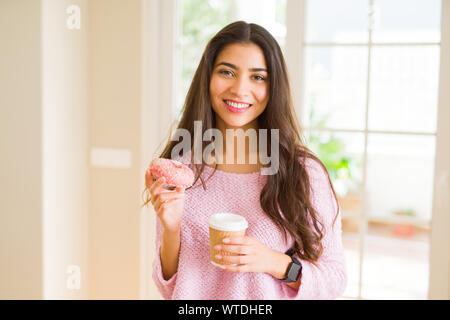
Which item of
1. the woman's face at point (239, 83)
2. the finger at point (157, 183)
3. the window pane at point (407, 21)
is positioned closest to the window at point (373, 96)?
the window pane at point (407, 21)

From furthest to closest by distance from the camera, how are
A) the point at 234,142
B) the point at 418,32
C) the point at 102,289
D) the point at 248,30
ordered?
the point at 102,289
the point at 418,32
the point at 234,142
the point at 248,30

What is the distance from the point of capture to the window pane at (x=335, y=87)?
6.91 feet

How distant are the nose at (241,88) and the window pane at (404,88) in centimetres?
108

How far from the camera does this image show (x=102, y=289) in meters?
2.39

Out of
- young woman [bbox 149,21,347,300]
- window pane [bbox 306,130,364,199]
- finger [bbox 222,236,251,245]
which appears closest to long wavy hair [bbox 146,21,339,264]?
young woman [bbox 149,21,347,300]

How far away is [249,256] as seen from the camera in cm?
108

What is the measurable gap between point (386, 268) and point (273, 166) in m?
1.29

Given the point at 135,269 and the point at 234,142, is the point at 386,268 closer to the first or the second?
the point at 135,269

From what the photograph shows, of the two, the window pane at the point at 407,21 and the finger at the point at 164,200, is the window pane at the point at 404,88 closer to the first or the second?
the window pane at the point at 407,21

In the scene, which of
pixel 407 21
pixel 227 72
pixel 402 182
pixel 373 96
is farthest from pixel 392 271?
pixel 227 72

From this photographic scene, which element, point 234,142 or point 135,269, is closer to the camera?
point 234,142


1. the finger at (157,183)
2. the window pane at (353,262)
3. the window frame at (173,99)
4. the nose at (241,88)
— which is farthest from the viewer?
the window pane at (353,262)

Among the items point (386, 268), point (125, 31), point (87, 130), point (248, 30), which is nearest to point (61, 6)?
point (125, 31)

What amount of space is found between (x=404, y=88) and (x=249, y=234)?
4.04 feet
